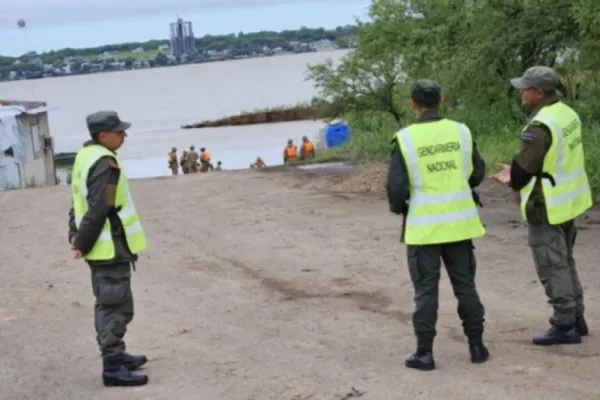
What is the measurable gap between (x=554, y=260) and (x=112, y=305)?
307 centimetres

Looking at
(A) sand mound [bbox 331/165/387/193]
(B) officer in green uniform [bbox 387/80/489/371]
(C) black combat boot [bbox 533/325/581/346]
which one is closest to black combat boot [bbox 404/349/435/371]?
(B) officer in green uniform [bbox 387/80/489/371]

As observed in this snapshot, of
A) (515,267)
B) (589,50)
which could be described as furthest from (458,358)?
(589,50)

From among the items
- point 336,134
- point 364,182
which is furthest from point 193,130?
point 364,182

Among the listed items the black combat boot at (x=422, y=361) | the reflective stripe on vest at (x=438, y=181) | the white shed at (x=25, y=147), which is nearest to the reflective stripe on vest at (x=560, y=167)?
the reflective stripe on vest at (x=438, y=181)

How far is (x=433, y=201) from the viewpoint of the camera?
6.83 metres

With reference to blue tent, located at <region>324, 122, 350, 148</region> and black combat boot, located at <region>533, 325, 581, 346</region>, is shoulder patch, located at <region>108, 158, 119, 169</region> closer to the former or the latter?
black combat boot, located at <region>533, 325, 581, 346</region>

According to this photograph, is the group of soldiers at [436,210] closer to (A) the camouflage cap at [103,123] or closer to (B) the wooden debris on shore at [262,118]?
(A) the camouflage cap at [103,123]

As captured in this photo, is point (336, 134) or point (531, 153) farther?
point (336, 134)

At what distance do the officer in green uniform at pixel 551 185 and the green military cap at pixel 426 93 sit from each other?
2.70ft

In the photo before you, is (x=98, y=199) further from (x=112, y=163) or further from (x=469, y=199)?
(x=469, y=199)

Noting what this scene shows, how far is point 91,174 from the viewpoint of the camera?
697 cm

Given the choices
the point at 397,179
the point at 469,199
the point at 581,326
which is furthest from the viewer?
the point at 581,326

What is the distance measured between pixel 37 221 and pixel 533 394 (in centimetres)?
1251

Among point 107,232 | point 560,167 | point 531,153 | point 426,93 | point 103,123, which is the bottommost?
point 107,232
